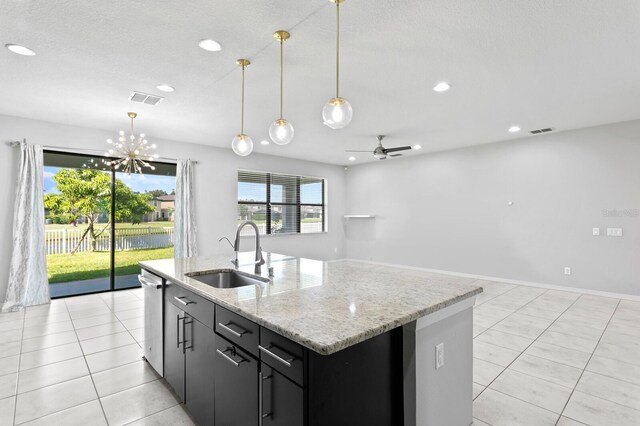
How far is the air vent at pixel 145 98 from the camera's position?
365 centimetres

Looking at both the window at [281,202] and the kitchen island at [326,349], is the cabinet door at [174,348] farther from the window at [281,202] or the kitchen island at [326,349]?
the window at [281,202]

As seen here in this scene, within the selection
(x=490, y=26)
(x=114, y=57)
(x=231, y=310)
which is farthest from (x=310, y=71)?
(x=231, y=310)

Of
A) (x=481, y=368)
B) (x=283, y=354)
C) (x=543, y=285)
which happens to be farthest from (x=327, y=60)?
(x=543, y=285)

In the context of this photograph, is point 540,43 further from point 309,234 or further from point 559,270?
point 309,234

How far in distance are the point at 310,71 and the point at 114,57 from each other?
175cm

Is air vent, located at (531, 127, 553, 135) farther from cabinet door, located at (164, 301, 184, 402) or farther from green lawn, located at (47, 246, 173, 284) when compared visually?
green lawn, located at (47, 246, 173, 284)

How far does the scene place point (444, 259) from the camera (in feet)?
22.7

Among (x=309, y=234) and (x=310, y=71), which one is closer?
(x=310, y=71)

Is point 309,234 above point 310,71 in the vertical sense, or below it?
below

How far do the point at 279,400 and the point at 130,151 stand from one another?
4.58 metres

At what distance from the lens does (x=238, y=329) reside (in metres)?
1.52

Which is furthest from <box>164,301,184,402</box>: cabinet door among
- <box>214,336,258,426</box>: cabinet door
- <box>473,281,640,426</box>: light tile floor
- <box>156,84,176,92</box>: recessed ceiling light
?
<box>156,84,176,92</box>: recessed ceiling light

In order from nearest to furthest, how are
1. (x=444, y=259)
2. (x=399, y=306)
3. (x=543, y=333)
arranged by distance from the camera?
(x=399, y=306), (x=543, y=333), (x=444, y=259)

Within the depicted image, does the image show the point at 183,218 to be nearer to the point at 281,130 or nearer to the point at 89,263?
the point at 89,263
